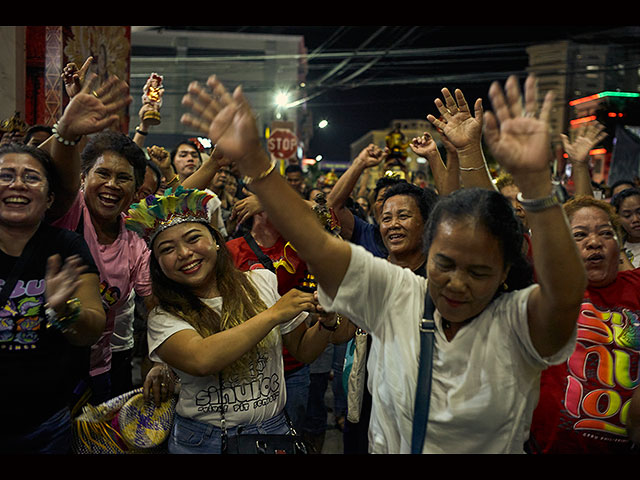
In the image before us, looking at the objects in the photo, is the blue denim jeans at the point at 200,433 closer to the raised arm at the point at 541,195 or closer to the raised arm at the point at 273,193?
the raised arm at the point at 273,193

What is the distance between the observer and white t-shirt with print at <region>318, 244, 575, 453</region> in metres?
1.81

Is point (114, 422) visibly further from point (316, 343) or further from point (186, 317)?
point (316, 343)

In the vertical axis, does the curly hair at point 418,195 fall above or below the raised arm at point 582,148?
below

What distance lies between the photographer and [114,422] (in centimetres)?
263

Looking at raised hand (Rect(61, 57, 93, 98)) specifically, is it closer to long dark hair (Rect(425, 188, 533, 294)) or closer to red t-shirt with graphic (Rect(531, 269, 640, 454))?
long dark hair (Rect(425, 188, 533, 294))

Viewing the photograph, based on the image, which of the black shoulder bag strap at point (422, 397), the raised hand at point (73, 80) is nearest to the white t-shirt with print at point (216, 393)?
the black shoulder bag strap at point (422, 397)

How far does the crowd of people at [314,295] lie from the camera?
1.77m

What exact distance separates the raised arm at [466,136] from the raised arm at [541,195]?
3.43 feet

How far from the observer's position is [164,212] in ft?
8.87

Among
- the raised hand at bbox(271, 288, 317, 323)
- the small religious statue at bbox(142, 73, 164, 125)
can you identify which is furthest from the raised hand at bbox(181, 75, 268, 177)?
the small religious statue at bbox(142, 73, 164, 125)

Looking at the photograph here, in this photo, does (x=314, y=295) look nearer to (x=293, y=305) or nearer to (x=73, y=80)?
(x=293, y=305)

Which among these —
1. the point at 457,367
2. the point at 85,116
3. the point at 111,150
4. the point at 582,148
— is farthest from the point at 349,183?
the point at 457,367

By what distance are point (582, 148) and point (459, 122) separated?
4.28 ft

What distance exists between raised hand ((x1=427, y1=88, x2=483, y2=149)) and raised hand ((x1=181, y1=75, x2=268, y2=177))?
1.55 m
